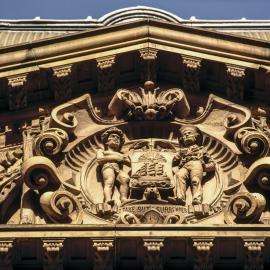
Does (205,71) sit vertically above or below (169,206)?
above

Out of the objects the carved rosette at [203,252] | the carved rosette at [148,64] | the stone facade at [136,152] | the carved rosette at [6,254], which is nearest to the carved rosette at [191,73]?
the stone facade at [136,152]

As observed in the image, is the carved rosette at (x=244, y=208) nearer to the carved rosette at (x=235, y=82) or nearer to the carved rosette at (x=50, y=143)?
the carved rosette at (x=235, y=82)

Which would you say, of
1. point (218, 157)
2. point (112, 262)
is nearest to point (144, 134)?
point (218, 157)

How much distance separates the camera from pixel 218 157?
27.8m

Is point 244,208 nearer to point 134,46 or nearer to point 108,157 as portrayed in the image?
point 108,157

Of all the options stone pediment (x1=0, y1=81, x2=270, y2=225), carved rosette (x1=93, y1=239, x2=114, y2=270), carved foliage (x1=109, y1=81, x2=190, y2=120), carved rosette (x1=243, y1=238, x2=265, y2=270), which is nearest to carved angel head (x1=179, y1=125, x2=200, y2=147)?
stone pediment (x1=0, y1=81, x2=270, y2=225)

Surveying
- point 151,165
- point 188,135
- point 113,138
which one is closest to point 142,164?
point 151,165

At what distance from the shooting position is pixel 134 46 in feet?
93.8

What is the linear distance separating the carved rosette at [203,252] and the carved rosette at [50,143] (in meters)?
3.24

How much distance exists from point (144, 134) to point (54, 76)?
1.87 metres

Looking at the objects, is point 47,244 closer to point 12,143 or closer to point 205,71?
point 12,143

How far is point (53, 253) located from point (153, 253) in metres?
1.58

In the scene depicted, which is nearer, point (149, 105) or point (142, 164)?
point (142, 164)

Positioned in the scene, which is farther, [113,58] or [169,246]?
[113,58]
